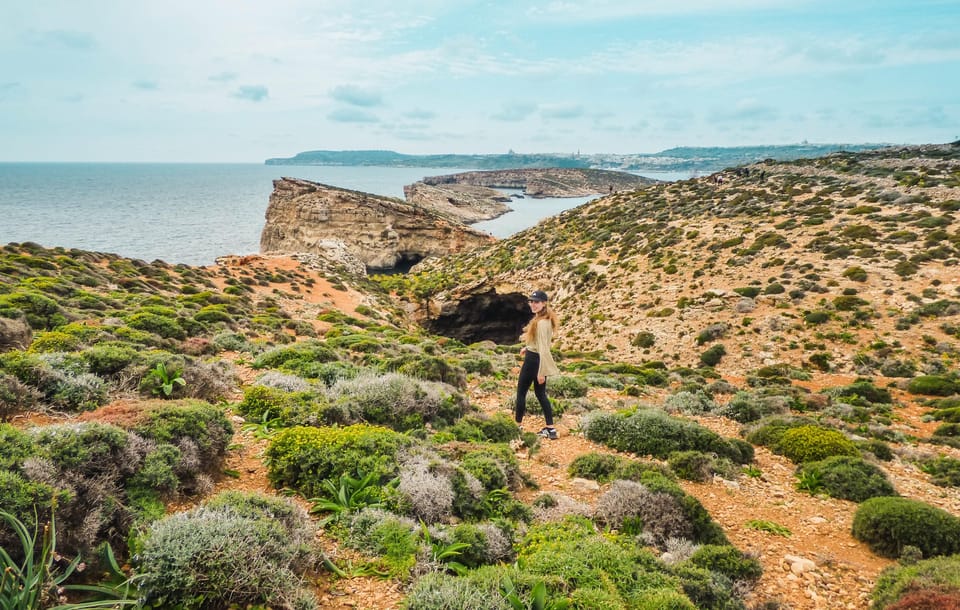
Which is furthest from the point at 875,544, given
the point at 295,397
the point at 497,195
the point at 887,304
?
the point at 497,195

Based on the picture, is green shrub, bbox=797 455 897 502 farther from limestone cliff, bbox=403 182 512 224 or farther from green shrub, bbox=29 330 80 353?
limestone cliff, bbox=403 182 512 224

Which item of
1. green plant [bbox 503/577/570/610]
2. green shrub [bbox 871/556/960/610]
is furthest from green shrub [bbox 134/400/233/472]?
green shrub [bbox 871/556/960/610]

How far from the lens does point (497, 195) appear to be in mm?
159125

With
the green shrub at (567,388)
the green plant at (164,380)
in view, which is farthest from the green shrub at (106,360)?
the green shrub at (567,388)

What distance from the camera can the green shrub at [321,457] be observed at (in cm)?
547

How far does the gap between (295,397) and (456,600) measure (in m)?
5.15

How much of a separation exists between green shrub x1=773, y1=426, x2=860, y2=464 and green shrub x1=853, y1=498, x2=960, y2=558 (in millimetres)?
2452

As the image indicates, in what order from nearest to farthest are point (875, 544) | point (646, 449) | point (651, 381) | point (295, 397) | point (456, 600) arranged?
1. point (456, 600)
2. point (875, 544)
3. point (295, 397)
4. point (646, 449)
5. point (651, 381)

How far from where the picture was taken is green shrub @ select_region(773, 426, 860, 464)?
864cm

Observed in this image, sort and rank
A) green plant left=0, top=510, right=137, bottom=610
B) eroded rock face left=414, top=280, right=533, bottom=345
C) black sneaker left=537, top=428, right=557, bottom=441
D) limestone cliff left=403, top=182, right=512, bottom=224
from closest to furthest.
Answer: green plant left=0, top=510, right=137, bottom=610
black sneaker left=537, top=428, right=557, bottom=441
eroded rock face left=414, top=280, right=533, bottom=345
limestone cliff left=403, top=182, right=512, bottom=224

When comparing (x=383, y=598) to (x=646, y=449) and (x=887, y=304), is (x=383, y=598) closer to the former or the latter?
(x=646, y=449)

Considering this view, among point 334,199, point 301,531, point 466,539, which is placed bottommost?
point 466,539

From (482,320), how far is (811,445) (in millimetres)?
28606

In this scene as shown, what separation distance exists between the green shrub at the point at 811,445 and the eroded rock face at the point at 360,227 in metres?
54.3
